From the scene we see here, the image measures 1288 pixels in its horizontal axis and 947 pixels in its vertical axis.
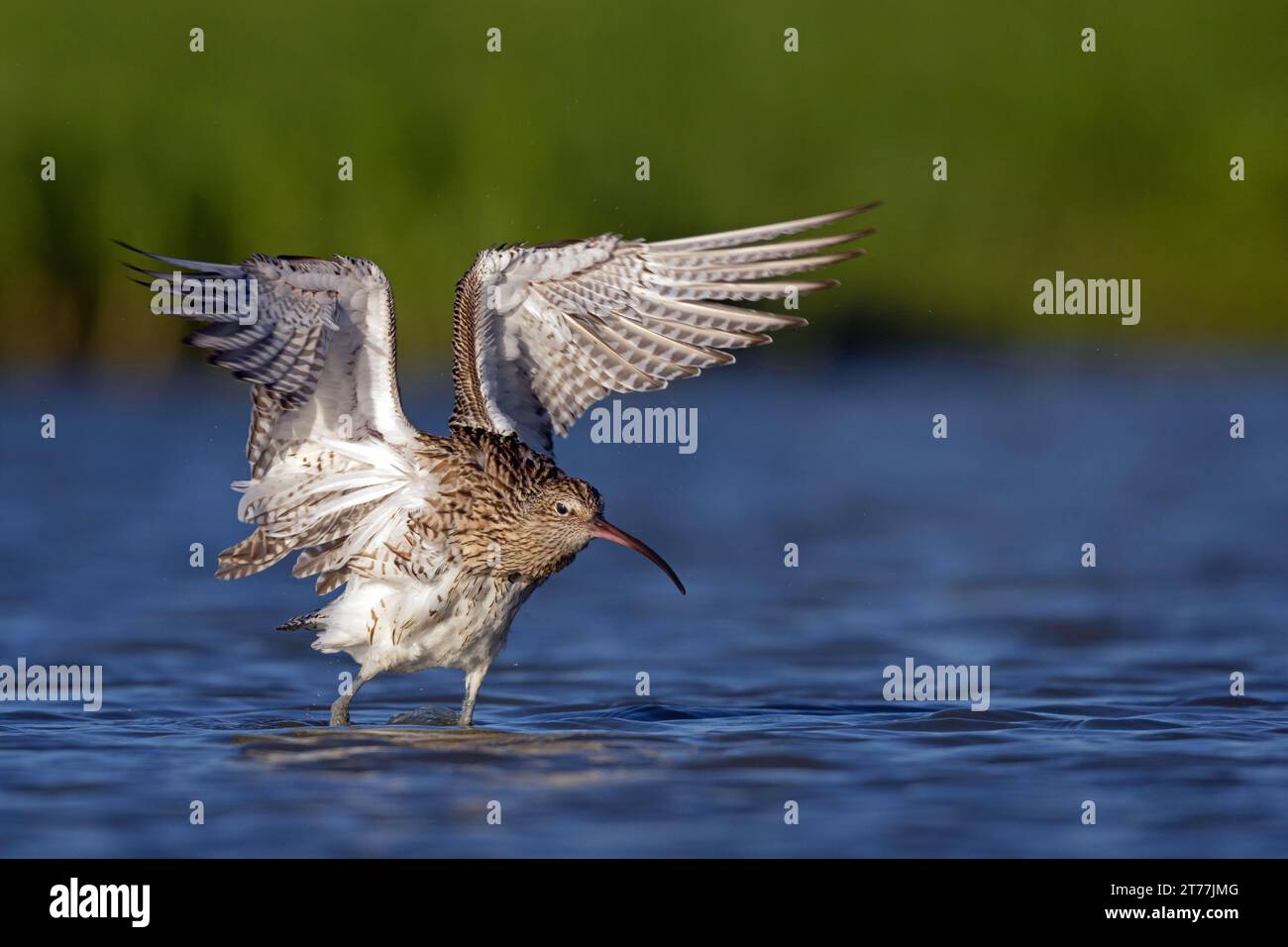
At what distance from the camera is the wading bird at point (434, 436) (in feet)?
26.2

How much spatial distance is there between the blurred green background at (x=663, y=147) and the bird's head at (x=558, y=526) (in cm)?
936

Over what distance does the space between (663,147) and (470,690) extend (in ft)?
37.5

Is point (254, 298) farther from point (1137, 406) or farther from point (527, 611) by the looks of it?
point (1137, 406)

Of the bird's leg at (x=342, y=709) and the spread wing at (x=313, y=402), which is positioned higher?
the spread wing at (x=313, y=402)

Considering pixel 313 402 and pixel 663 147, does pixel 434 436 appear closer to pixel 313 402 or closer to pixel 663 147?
pixel 313 402

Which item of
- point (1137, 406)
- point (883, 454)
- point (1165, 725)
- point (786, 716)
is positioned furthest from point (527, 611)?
point (1137, 406)

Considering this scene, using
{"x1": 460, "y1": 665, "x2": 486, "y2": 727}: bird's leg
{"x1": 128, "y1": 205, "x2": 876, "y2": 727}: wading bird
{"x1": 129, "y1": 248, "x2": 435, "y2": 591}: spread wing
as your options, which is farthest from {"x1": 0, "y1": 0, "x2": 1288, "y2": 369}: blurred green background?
{"x1": 460, "y1": 665, "x2": 486, "y2": 727}: bird's leg

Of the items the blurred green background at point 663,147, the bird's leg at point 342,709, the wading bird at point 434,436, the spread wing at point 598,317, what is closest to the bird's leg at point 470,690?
the wading bird at point 434,436

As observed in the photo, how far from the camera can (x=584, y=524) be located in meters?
8.50

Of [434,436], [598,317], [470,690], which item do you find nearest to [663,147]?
[598,317]

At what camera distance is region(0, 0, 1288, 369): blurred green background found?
17.6 meters

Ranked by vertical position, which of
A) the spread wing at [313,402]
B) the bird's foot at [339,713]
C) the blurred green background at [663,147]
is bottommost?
the bird's foot at [339,713]

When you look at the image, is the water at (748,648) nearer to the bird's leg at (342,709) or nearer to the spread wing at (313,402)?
the bird's leg at (342,709)

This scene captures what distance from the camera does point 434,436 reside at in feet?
28.2
